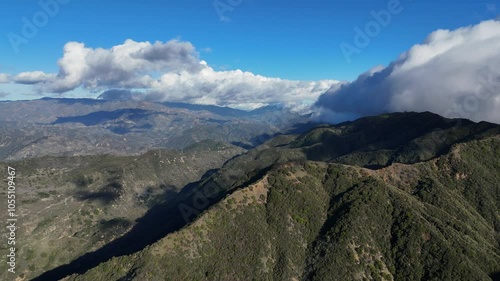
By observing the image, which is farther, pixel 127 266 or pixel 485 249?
pixel 485 249

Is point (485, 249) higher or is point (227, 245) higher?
point (227, 245)

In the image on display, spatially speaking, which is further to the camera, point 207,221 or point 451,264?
point 207,221

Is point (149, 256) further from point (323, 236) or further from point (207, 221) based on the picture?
point (323, 236)

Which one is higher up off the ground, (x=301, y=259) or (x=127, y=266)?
(x=127, y=266)

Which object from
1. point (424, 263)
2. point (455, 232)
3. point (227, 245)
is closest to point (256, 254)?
point (227, 245)

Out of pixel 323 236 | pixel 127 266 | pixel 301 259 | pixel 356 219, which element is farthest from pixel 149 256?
pixel 356 219

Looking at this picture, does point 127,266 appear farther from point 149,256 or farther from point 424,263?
point 424,263

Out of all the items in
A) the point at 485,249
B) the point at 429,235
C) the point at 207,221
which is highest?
→ the point at 207,221

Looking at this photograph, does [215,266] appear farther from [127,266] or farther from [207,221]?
[127,266]
